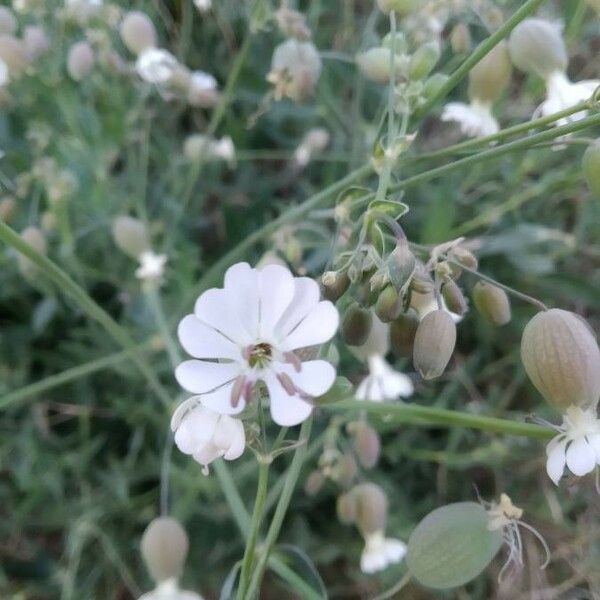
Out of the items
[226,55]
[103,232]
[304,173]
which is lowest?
[103,232]

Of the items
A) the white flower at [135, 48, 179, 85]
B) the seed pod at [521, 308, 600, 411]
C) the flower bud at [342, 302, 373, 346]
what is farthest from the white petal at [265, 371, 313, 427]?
the white flower at [135, 48, 179, 85]

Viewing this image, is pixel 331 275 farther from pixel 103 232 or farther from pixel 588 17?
pixel 588 17

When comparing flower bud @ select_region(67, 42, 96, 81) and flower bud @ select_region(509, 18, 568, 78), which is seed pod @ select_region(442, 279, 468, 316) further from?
flower bud @ select_region(67, 42, 96, 81)

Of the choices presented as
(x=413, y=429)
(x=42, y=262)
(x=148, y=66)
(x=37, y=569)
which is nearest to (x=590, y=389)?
(x=42, y=262)

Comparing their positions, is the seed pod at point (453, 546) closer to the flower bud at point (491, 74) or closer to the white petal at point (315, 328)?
the white petal at point (315, 328)

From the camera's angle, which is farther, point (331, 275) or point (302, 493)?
point (302, 493)

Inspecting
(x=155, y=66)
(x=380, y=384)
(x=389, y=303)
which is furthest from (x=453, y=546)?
(x=155, y=66)

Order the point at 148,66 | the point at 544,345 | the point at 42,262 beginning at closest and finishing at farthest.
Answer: the point at 544,345 → the point at 42,262 → the point at 148,66

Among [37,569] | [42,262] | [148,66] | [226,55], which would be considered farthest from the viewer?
[226,55]
